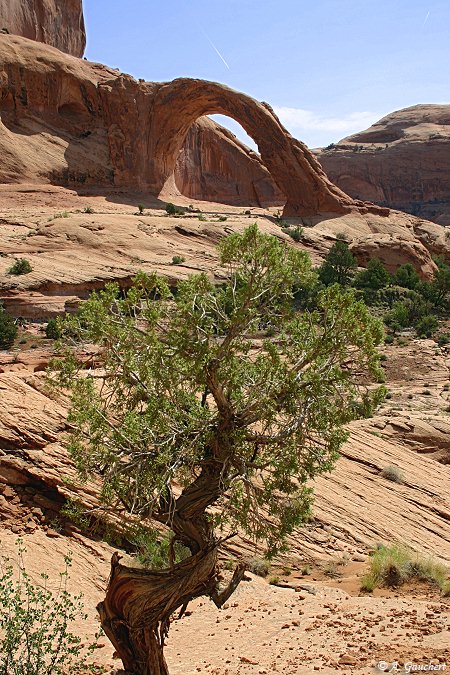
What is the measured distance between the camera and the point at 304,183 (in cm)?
4719

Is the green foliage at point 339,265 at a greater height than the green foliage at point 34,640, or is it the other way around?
the green foliage at point 339,265

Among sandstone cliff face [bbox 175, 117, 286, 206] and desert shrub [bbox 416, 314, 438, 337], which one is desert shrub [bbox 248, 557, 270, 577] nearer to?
desert shrub [bbox 416, 314, 438, 337]

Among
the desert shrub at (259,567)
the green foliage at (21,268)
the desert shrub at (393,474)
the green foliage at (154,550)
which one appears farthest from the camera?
the green foliage at (21,268)

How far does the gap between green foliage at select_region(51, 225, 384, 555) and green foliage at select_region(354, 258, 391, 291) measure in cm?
3169

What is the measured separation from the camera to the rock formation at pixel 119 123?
43.4 meters

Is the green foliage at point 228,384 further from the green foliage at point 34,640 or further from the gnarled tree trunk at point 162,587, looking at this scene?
the green foliage at point 34,640

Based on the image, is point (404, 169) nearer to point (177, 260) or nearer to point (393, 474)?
point (177, 260)

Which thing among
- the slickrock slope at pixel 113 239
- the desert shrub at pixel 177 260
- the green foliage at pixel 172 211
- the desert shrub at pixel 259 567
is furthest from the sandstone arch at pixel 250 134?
the desert shrub at pixel 259 567

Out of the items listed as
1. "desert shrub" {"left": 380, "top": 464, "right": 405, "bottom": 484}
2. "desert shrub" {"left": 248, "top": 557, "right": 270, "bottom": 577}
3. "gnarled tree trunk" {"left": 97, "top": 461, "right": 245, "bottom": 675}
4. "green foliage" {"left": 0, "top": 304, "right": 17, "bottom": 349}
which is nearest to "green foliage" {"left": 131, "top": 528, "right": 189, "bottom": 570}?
"gnarled tree trunk" {"left": 97, "top": 461, "right": 245, "bottom": 675}

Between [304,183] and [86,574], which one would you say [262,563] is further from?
[304,183]

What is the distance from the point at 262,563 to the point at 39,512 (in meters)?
3.82

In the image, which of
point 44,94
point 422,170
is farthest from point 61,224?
point 422,170

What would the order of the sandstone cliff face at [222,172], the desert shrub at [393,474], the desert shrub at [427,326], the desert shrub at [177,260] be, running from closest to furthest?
the desert shrub at [393,474] < the desert shrub at [427,326] < the desert shrub at [177,260] < the sandstone cliff face at [222,172]

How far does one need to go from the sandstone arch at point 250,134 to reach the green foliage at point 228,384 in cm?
3963
